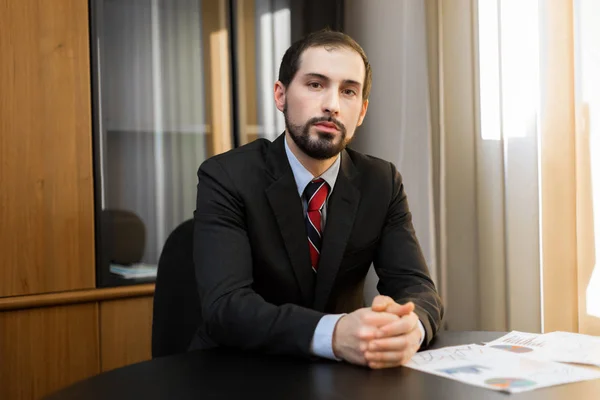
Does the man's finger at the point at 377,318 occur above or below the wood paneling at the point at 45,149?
below

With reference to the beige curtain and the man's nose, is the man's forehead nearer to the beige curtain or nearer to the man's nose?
the man's nose

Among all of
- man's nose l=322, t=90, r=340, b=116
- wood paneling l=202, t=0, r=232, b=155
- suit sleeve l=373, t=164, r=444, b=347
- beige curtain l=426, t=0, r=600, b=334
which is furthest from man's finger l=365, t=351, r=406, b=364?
wood paneling l=202, t=0, r=232, b=155

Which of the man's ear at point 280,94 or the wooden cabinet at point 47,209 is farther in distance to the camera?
the wooden cabinet at point 47,209

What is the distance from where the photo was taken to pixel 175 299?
1781 millimetres

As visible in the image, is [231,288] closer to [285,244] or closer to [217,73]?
[285,244]

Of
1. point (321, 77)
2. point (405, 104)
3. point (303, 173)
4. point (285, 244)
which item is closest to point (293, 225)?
point (285, 244)

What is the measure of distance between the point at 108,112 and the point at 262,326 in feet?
4.20

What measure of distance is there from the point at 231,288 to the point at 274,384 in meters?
0.46

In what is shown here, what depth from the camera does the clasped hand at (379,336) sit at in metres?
1.32

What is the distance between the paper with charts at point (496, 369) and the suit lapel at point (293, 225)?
1.48 ft

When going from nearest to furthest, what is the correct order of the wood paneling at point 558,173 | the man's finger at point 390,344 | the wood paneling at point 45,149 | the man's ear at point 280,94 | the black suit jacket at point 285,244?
the man's finger at point 390,344, the black suit jacket at point 285,244, the man's ear at point 280,94, the wood paneling at point 45,149, the wood paneling at point 558,173

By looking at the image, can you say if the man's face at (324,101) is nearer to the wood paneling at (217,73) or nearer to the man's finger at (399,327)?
the man's finger at (399,327)

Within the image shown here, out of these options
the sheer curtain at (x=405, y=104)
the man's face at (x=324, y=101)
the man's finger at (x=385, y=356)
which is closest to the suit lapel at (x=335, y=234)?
the man's face at (x=324, y=101)

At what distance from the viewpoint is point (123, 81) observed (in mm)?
2490
